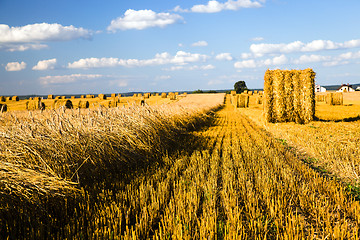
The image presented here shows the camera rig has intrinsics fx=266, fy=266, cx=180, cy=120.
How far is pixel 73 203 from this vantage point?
173 inches

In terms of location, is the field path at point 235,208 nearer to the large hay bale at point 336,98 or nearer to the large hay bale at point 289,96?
the large hay bale at point 289,96

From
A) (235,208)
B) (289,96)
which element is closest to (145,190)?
(235,208)

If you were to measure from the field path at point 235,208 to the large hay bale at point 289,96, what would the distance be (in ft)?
31.2

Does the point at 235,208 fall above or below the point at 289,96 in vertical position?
below

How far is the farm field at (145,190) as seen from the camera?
345 centimetres

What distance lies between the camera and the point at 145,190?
471cm

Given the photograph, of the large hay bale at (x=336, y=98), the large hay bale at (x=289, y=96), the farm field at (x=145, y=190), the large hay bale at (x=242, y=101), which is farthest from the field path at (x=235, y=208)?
the large hay bale at (x=336, y=98)

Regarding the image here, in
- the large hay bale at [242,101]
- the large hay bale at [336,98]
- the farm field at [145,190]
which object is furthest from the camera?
the large hay bale at [242,101]

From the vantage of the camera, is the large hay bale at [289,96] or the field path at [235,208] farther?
the large hay bale at [289,96]

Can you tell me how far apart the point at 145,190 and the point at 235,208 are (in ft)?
5.39

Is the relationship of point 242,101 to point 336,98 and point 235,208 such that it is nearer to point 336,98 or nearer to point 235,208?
point 336,98

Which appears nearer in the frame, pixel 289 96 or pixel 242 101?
pixel 289 96

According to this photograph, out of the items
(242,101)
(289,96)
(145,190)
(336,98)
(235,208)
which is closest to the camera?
(235,208)

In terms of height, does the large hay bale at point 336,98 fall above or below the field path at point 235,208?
above
